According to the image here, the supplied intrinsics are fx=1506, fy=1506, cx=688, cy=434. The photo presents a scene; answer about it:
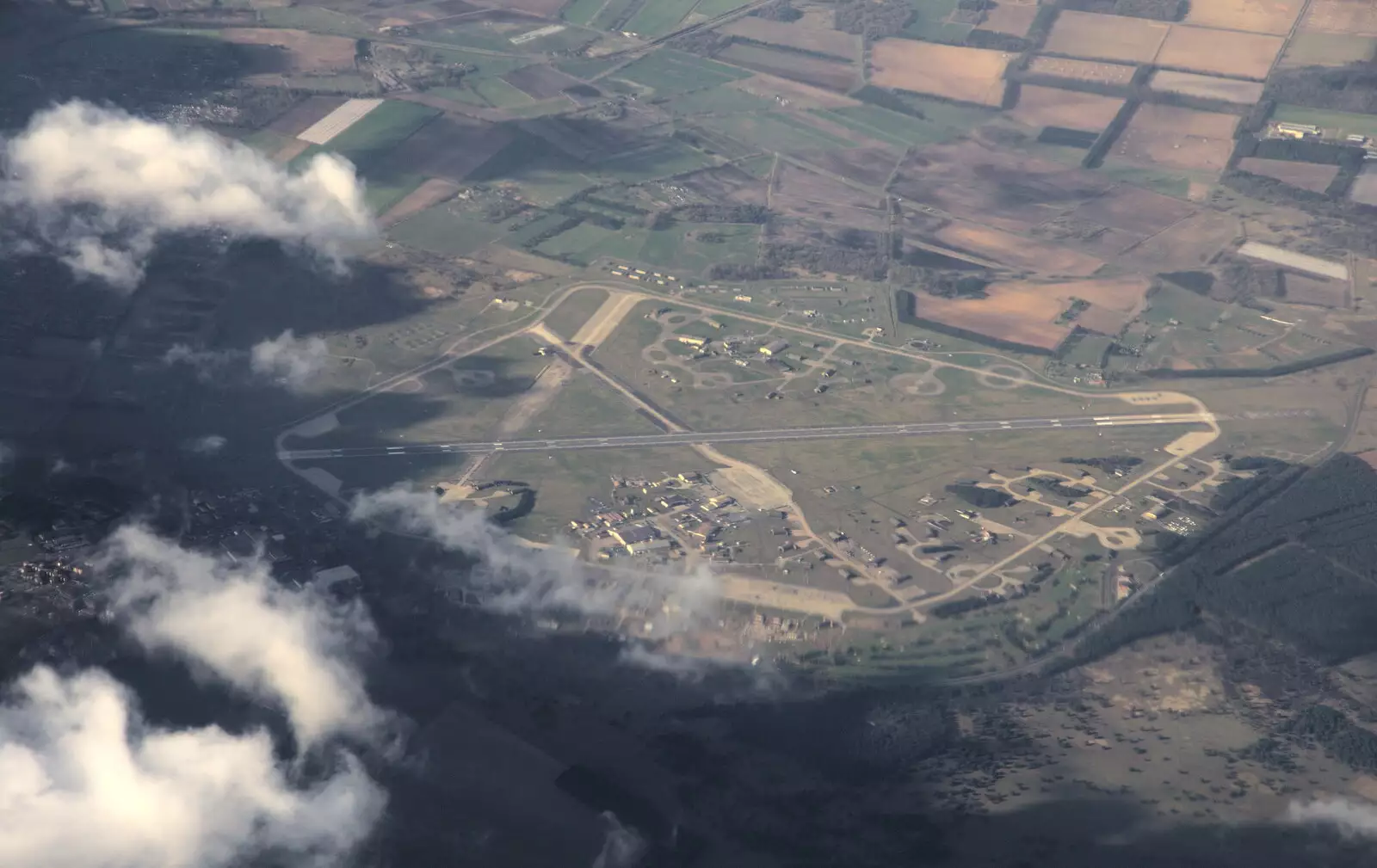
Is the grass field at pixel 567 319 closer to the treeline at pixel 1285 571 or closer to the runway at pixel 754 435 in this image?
the runway at pixel 754 435

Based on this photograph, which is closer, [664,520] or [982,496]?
[664,520]

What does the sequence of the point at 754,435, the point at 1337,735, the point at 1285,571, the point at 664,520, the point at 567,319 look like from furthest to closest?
1. the point at 567,319
2. the point at 754,435
3. the point at 664,520
4. the point at 1285,571
5. the point at 1337,735

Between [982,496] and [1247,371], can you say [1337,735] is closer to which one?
[982,496]

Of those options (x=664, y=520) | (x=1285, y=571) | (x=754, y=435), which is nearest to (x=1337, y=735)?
(x=1285, y=571)

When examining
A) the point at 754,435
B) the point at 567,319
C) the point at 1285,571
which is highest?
the point at 1285,571

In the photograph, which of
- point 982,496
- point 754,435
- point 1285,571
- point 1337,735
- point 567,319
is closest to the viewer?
point 1337,735

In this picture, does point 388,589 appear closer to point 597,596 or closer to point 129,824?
point 597,596
